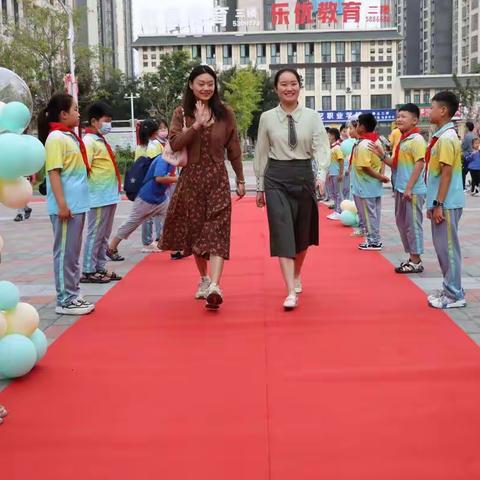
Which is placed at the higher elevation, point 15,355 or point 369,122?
point 369,122

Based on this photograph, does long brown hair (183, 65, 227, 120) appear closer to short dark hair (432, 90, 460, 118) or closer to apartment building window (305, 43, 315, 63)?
short dark hair (432, 90, 460, 118)

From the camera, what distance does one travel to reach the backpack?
8.48 metres

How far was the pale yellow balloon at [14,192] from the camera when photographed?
12.5 ft

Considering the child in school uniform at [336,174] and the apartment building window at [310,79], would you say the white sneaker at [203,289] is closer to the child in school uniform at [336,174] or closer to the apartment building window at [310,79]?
the child in school uniform at [336,174]

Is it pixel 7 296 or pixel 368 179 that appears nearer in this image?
pixel 7 296

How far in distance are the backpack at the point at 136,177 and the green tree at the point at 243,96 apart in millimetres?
52716

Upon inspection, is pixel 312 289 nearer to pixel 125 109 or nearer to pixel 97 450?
pixel 97 450

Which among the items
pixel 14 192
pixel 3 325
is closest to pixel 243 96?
pixel 3 325

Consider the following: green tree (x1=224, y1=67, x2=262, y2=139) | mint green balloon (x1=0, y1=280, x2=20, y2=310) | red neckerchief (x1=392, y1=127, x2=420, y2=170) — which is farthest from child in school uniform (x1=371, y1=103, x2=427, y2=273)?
green tree (x1=224, y1=67, x2=262, y2=139)

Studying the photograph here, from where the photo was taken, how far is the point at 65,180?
5570 millimetres

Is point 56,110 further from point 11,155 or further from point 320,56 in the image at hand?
point 320,56

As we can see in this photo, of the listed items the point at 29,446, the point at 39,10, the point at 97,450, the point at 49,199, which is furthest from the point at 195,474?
the point at 39,10

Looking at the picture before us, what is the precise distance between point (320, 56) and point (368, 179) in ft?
270

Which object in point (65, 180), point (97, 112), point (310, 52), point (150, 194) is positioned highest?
point (310, 52)
